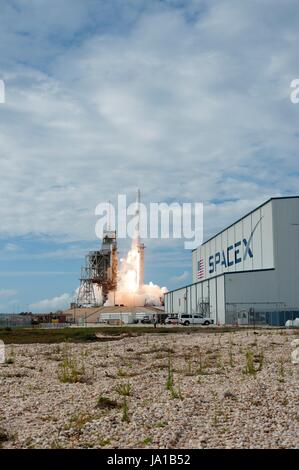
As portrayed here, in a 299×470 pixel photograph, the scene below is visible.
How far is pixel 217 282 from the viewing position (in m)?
72.1

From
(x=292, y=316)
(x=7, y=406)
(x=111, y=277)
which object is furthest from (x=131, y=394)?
(x=111, y=277)

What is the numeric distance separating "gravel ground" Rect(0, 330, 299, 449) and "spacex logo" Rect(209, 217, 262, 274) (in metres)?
47.8

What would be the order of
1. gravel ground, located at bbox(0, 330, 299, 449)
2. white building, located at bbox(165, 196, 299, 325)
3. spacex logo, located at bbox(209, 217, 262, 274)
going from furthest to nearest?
spacex logo, located at bbox(209, 217, 262, 274), white building, located at bbox(165, 196, 299, 325), gravel ground, located at bbox(0, 330, 299, 449)

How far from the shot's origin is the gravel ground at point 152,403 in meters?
11.7

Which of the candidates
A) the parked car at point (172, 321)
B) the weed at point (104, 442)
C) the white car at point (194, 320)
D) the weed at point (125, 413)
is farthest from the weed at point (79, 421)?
the parked car at point (172, 321)

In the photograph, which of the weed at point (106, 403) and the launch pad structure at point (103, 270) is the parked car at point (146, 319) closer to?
the launch pad structure at point (103, 270)

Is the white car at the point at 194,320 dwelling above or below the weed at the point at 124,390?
above

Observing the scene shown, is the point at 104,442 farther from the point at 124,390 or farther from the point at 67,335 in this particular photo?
the point at 67,335

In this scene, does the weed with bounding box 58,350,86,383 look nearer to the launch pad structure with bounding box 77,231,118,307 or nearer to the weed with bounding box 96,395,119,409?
the weed with bounding box 96,395,119,409

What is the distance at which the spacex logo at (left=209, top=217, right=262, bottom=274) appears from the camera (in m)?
73.5

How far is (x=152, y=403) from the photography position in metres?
15.0

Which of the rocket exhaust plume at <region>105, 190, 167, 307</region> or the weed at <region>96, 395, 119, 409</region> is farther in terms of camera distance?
the rocket exhaust plume at <region>105, 190, 167, 307</region>

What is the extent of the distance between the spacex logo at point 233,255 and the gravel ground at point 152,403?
47.8 m

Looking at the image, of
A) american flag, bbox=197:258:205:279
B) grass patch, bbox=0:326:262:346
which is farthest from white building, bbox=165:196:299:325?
american flag, bbox=197:258:205:279
